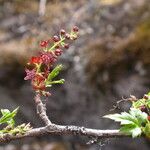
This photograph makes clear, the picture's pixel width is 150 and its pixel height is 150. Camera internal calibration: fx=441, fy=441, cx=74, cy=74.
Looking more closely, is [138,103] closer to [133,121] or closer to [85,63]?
[133,121]

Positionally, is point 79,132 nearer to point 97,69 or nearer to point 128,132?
point 128,132

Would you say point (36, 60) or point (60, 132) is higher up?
point (36, 60)

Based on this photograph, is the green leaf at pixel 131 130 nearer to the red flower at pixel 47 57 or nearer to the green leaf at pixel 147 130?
the green leaf at pixel 147 130

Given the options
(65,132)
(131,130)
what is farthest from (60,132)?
(131,130)

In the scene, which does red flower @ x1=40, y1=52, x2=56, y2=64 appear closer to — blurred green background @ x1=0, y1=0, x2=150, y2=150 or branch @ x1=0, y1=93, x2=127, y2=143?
branch @ x1=0, y1=93, x2=127, y2=143

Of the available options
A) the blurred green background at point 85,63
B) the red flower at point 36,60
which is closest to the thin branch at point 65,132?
the red flower at point 36,60

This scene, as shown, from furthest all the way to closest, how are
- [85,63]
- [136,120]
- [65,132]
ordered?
[85,63] < [136,120] < [65,132]

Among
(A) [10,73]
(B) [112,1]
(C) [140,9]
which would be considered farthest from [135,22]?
(A) [10,73]

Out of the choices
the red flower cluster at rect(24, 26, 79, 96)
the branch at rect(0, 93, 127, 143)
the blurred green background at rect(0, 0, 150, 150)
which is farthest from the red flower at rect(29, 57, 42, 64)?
the blurred green background at rect(0, 0, 150, 150)

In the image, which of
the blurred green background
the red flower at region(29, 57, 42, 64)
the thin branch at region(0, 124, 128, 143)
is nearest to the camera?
the thin branch at region(0, 124, 128, 143)
